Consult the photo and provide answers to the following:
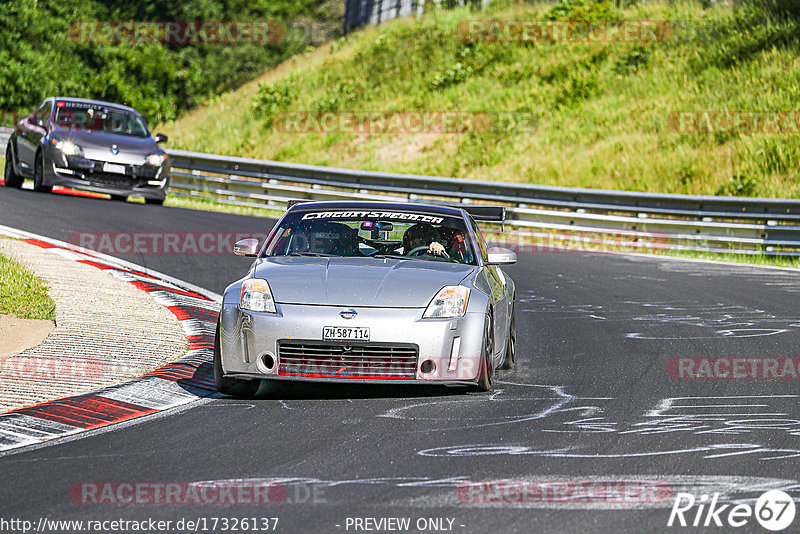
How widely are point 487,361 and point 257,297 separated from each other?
5.16ft

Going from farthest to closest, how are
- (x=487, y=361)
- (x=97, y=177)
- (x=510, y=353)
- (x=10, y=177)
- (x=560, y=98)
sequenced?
(x=560, y=98), (x=10, y=177), (x=97, y=177), (x=510, y=353), (x=487, y=361)

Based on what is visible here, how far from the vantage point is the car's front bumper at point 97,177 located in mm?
20188

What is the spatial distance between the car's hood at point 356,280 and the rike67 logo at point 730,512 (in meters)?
2.94

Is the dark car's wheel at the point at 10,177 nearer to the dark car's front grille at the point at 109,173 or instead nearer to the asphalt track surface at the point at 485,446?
the dark car's front grille at the point at 109,173

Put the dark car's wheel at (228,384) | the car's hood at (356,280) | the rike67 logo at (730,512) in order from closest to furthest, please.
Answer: the rike67 logo at (730,512) < the car's hood at (356,280) < the dark car's wheel at (228,384)

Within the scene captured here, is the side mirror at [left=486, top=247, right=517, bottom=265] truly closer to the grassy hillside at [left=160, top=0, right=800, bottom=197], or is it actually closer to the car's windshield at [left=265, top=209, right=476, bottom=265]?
the car's windshield at [left=265, top=209, right=476, bottom=265]

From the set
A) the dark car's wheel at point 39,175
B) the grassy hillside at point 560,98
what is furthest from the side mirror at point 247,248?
the grassy hillside at point 560,98

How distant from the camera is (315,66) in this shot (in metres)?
42.2

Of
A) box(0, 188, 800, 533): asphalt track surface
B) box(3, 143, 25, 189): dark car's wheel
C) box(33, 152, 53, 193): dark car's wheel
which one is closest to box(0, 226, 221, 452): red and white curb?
box(0, 188, 800, 533): asphalt track surface

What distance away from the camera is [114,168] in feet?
66.8

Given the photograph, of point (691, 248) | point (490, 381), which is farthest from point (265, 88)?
point (490, 381)

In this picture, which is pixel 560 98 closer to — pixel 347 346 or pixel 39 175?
pixel 39 175

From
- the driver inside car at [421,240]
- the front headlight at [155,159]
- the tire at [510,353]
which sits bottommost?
the tire at [510,353]

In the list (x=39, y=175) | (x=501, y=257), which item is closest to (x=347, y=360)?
(x=501, y=257)
